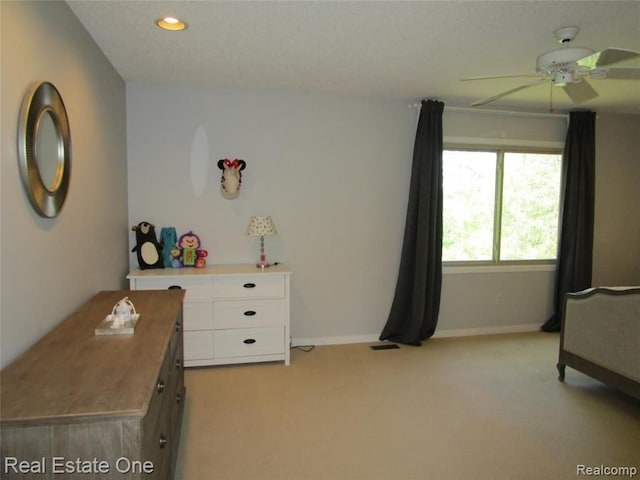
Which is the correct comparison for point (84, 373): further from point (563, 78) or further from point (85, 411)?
point (563, 78)

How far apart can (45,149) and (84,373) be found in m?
1.03

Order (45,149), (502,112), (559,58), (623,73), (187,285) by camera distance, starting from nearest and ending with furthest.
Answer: (45,149), (559,58), (623,73), (187,285), (502,112)

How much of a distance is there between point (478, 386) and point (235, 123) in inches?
116

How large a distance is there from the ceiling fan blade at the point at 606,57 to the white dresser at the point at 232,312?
94.6 inches

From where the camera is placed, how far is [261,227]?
341 cm

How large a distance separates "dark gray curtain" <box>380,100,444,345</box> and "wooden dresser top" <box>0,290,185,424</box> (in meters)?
2.51

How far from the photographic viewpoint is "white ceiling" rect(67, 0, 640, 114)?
2094 millimetres

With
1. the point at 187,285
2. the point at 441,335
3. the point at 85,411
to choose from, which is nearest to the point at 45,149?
the point at 85,411

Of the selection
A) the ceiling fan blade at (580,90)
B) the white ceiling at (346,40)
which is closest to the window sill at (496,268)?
the white ceiling at (346,40)

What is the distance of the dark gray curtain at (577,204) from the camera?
13.9ft

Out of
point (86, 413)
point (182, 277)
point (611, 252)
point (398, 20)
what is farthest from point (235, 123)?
point (611, 252)

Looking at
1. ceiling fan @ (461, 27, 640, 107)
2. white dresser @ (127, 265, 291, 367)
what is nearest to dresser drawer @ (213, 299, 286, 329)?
white dresser @ (127, 265, 291, 367)

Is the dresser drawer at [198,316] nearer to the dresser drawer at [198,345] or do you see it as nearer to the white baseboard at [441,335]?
the dresser drawer at [198,345]

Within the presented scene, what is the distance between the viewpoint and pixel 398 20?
2221 mm
